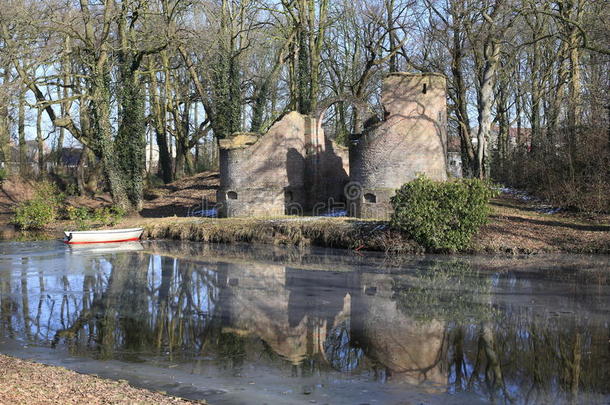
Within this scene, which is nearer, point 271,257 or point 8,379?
point 8,379

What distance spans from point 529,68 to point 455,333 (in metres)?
30.5

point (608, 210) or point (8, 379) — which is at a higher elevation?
point (608, 210)

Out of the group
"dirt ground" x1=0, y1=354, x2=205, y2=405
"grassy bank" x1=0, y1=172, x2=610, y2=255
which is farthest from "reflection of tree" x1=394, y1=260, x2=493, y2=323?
"dirt ground" x1=0, y1=354, x2=205, y2=405

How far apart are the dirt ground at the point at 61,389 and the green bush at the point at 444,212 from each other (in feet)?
38.3

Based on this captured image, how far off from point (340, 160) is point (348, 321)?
1789 cm

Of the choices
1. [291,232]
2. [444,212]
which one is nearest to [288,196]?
[291,232]

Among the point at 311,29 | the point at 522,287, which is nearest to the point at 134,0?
the point at 311,29

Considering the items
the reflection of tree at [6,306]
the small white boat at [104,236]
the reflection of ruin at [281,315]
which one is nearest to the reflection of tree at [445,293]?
the reflection of ruin at [281,315]

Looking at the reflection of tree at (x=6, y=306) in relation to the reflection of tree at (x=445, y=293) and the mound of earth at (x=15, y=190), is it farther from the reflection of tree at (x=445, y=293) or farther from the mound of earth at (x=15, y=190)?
the mound of earth at (x=15, y=190)

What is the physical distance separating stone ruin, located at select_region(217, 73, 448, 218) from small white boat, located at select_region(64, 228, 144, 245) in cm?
395

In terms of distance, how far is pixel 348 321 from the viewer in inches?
399

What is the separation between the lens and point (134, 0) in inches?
1029

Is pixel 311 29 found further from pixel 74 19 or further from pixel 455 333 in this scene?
pixel 455 333

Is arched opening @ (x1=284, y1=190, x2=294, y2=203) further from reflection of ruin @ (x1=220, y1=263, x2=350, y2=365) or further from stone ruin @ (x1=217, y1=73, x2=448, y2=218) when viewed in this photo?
reflection of ruin @ (x1=220, y1=263, x2=350, y2=365)
